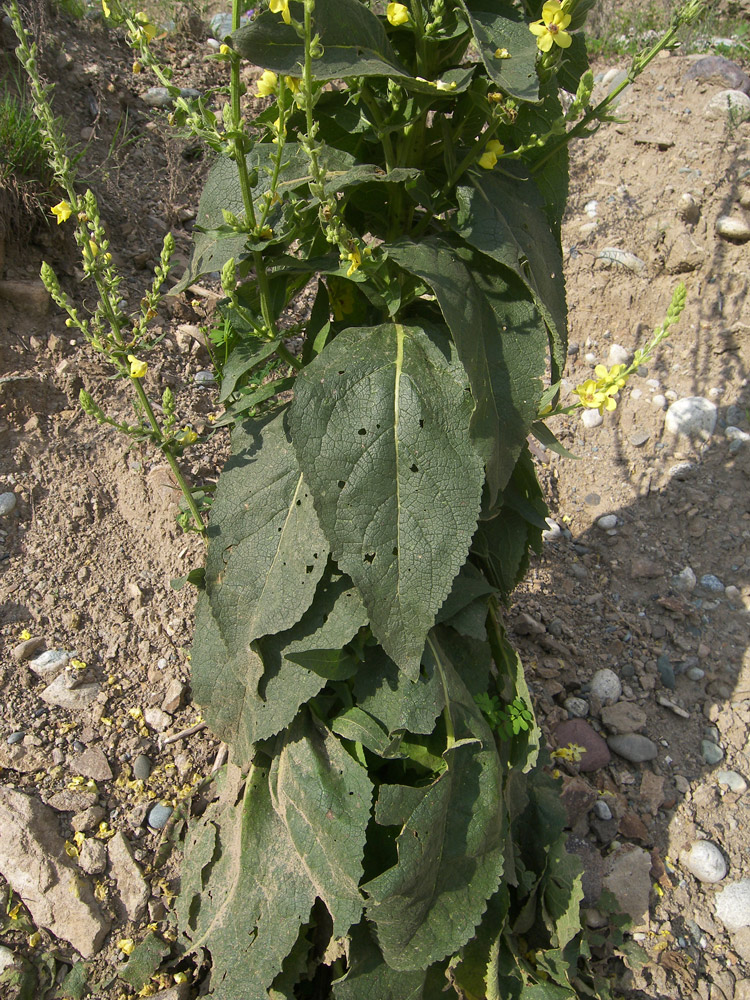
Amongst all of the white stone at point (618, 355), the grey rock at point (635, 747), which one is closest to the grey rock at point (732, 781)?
the grey rock at point (635, 747)

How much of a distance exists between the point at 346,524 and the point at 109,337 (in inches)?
34.2

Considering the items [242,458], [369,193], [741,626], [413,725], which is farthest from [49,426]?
[741,626]

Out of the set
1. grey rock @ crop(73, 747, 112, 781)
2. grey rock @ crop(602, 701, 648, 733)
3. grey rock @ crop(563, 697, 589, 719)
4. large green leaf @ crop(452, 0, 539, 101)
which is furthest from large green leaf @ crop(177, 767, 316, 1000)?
large green leaf @ crop(452, 0, 539, 101)

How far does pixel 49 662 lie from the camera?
274 cm

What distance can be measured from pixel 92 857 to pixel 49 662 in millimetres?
661

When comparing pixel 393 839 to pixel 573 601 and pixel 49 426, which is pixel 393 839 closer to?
pixel 573 601

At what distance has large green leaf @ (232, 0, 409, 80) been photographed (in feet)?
4.84

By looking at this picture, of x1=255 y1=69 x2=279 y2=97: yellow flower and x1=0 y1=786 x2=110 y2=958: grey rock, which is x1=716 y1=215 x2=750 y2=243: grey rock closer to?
x1=255 y1=69 x2=279 y2=97: yellow flower

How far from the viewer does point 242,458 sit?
202 cm

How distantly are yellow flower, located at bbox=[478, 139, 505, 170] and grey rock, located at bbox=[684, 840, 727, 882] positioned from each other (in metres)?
2.47

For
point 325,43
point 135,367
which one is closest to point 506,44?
point 325,43

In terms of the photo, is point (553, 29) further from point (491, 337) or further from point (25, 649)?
point (25, 649)

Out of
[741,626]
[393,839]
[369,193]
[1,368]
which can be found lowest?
[741,626]

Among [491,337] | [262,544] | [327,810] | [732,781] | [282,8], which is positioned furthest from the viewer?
[732,781]
